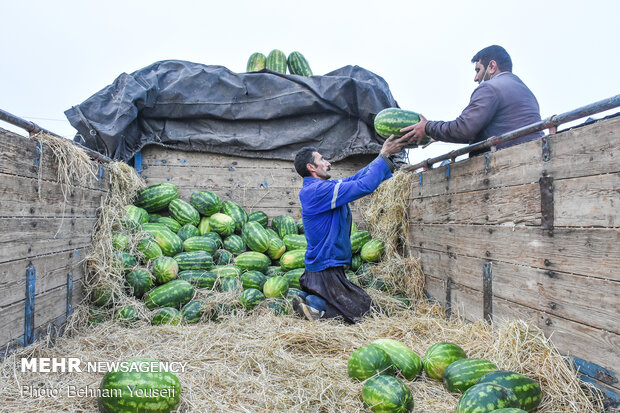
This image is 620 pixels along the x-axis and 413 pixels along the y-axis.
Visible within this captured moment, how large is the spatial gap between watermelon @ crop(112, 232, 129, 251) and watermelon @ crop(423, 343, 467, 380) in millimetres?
3227

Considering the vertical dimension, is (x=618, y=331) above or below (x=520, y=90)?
below

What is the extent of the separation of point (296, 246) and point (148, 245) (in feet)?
5.71

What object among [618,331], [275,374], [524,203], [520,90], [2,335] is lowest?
[275,374]

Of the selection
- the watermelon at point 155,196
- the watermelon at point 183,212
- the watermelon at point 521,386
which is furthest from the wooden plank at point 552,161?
the watermelon at point 155,196

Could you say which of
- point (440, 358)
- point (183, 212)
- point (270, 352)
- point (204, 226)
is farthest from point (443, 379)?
point (183, 212)

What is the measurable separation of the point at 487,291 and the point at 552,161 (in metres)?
1.10

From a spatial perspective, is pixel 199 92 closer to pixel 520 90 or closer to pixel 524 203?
pixel 520 90

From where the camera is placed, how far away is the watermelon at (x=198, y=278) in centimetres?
452

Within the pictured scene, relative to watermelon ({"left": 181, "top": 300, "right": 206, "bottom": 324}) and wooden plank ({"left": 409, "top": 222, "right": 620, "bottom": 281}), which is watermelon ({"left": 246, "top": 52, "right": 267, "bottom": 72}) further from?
wooden plank ({"left": 409, "top": 222, "right": 620, "bottom": 281})

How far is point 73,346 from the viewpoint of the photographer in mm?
3283

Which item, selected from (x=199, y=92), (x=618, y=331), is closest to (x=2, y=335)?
(x=618, y=331)

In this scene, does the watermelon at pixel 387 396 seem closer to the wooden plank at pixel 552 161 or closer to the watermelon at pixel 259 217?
the wooden plank at pixel 552 161

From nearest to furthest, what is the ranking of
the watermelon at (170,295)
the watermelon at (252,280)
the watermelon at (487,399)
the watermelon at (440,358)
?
the watermelon at (487,399) < the watermelon at (440,358) < the watermelon at (170,295) < the watermelon at (252,280)

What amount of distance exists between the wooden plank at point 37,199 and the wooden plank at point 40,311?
24.5 inches
